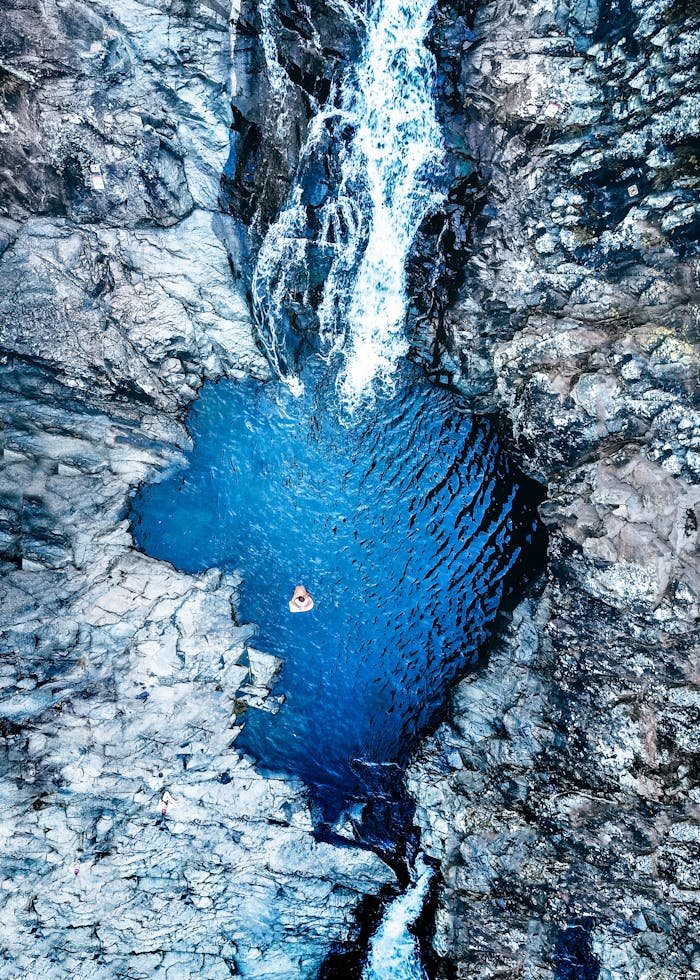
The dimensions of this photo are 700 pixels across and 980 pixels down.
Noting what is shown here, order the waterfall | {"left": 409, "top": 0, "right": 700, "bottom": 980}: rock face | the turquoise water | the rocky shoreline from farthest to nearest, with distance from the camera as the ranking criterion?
the waterfall → the turquoise water → the rocky shoreline → {"left": 409, "top": 0, "right": 700, "bottom": 980}: rock face

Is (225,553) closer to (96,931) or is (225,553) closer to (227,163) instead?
(96,931)

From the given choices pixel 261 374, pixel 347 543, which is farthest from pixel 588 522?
pixel 261 374

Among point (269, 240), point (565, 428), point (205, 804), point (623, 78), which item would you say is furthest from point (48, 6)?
point (205, 804)

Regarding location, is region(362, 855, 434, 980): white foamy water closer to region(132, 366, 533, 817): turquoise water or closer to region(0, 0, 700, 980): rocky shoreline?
region(0, 0, 700, 980): rocky shoreline

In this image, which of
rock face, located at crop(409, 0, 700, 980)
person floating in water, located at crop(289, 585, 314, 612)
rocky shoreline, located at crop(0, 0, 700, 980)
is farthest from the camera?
person floating in water, located at crop(289, 585, 314, 612)

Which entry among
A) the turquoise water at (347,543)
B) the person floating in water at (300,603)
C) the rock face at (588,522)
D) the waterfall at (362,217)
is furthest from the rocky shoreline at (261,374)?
the person floating in water at (300,603)

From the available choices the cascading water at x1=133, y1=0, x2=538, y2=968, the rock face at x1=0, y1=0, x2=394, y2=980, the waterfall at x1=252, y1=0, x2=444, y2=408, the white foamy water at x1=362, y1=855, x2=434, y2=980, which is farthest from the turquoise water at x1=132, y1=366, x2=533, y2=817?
the white foamy water at x1=362, y1=855, x2=434, y2=980
